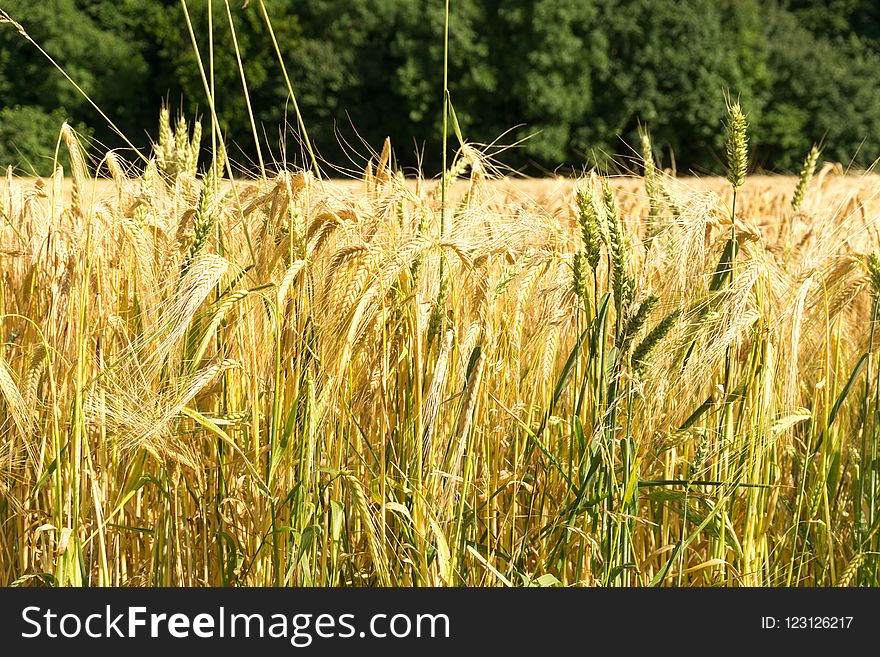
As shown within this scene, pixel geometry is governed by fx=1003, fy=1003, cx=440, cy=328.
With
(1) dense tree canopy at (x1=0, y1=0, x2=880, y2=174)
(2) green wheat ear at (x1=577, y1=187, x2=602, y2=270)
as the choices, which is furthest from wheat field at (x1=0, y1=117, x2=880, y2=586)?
(1) dense tree canopy at (x1=0, y1=0, x2=880, y2=174)

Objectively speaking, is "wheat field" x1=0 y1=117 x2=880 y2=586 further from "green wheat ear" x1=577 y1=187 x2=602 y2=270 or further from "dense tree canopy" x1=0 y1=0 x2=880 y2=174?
"dense tree canopy" x1=0 y1=0 x2=880 y2=174

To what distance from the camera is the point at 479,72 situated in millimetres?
19875

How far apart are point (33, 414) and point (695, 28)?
67.7 feet

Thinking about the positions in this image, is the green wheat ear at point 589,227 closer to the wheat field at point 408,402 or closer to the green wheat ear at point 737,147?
the wheat field at point 408,402

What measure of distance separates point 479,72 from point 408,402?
19.1 metres

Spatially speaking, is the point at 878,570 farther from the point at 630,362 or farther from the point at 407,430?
the point at 407,430

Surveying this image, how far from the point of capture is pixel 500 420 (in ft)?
5.49

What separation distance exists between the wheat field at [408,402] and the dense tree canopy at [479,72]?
16835mm

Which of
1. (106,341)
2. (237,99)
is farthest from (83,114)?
(106,341)

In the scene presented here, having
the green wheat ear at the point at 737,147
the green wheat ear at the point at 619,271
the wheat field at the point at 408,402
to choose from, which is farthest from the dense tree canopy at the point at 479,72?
the green wheat ear at the point at 619,271

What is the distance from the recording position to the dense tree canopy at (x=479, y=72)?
749 inches

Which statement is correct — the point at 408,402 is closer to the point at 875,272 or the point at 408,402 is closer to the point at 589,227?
the point at 589,227

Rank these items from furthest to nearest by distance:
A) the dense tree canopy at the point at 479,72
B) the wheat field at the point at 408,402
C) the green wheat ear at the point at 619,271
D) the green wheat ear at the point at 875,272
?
the dense tree canopy at the point at 479,72 → the green wheat ear at the point at 875,272 → the wheat field at the point at 408,402 → the green wheat ear at the point at 619,271

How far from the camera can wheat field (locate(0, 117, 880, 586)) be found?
4.66ft
